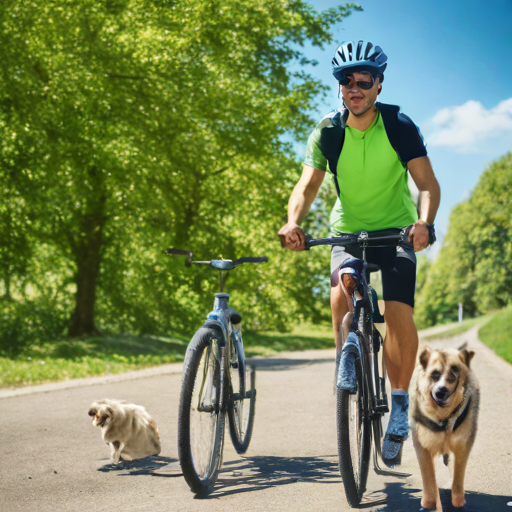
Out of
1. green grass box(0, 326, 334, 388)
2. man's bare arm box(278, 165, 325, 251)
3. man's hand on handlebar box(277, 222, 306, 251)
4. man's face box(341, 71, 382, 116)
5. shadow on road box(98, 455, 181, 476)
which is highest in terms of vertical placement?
man's face box(341, 71, 382, 116)

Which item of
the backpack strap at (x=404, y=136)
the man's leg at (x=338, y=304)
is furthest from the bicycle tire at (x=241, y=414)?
the backpack strap at (x=404, y=136)

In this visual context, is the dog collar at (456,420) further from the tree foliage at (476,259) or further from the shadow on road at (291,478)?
the tree foliage at (476,259)

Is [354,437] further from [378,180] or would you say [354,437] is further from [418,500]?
[378,180]

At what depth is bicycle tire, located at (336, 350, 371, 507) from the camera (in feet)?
12.2

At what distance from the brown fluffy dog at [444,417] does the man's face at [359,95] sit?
1.46 m

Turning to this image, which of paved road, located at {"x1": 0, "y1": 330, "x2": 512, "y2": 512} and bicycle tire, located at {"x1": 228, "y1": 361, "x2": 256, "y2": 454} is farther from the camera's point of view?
bicycle tire, located at {"x1": 228, "y1": 361, "x2": 256, "y2": 454}

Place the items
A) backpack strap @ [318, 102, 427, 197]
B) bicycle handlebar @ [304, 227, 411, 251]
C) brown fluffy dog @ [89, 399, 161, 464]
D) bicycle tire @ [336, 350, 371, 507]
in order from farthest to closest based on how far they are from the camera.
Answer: brown fluffy dog @ [89, 399, 161, 464], backpack strap @ [318, 102, 427, 197], bicycle handlebar @ [304, 227, 411, 251], bicycle tire @ [336, 350, 371, 507]

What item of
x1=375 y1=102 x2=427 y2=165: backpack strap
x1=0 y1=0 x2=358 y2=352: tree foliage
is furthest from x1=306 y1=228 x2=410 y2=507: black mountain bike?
x1=0 y1=0 x2=358 y2=352: tree foliage

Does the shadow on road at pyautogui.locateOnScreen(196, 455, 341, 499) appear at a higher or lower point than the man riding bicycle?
lower

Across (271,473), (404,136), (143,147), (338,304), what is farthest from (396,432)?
(143,147)

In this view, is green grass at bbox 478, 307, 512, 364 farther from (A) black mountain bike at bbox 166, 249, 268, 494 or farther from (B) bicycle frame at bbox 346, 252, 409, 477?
(B) bicycle frame at bbox 346, 252, 409, 477

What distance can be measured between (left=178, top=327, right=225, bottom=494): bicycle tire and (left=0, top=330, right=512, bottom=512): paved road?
17 cm

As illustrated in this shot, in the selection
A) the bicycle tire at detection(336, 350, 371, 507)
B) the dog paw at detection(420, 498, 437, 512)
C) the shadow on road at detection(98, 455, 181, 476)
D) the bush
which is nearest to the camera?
the bicycle tire at detection(336, 350, 371, 507)

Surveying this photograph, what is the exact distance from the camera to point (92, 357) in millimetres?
15539
